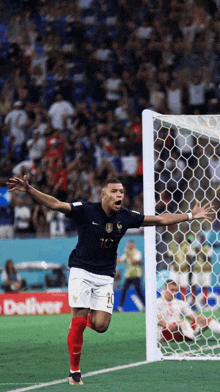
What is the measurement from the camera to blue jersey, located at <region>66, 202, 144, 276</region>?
6.79 meters

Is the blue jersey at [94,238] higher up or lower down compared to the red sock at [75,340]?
higher up

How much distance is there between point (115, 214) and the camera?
697cm

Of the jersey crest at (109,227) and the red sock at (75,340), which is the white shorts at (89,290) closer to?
the red sock at (75,340)

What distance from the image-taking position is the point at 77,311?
265 inches

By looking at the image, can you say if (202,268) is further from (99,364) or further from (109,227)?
(109,227)

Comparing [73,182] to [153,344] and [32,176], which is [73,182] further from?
[153,344]

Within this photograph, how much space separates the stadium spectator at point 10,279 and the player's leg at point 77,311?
1156 centimetres

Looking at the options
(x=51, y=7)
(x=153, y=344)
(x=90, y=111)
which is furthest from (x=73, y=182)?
(x=153, y=344)

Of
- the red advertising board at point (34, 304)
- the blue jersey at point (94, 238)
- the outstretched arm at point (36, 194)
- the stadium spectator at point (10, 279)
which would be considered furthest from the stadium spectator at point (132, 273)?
the outstretched arm at point (36, 194)

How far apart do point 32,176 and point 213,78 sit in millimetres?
5323

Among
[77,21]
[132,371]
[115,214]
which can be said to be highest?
[77,21]

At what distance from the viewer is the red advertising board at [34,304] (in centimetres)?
1714

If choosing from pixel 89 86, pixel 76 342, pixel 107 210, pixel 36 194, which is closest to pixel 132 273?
pixel 89 86

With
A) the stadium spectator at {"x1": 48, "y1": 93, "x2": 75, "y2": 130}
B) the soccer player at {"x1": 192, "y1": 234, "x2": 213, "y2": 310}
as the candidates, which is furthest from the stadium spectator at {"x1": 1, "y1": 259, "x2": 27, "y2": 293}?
the soccer player at {"x1": 192, "y1": 234, "x2": 213, "y2": 310}
